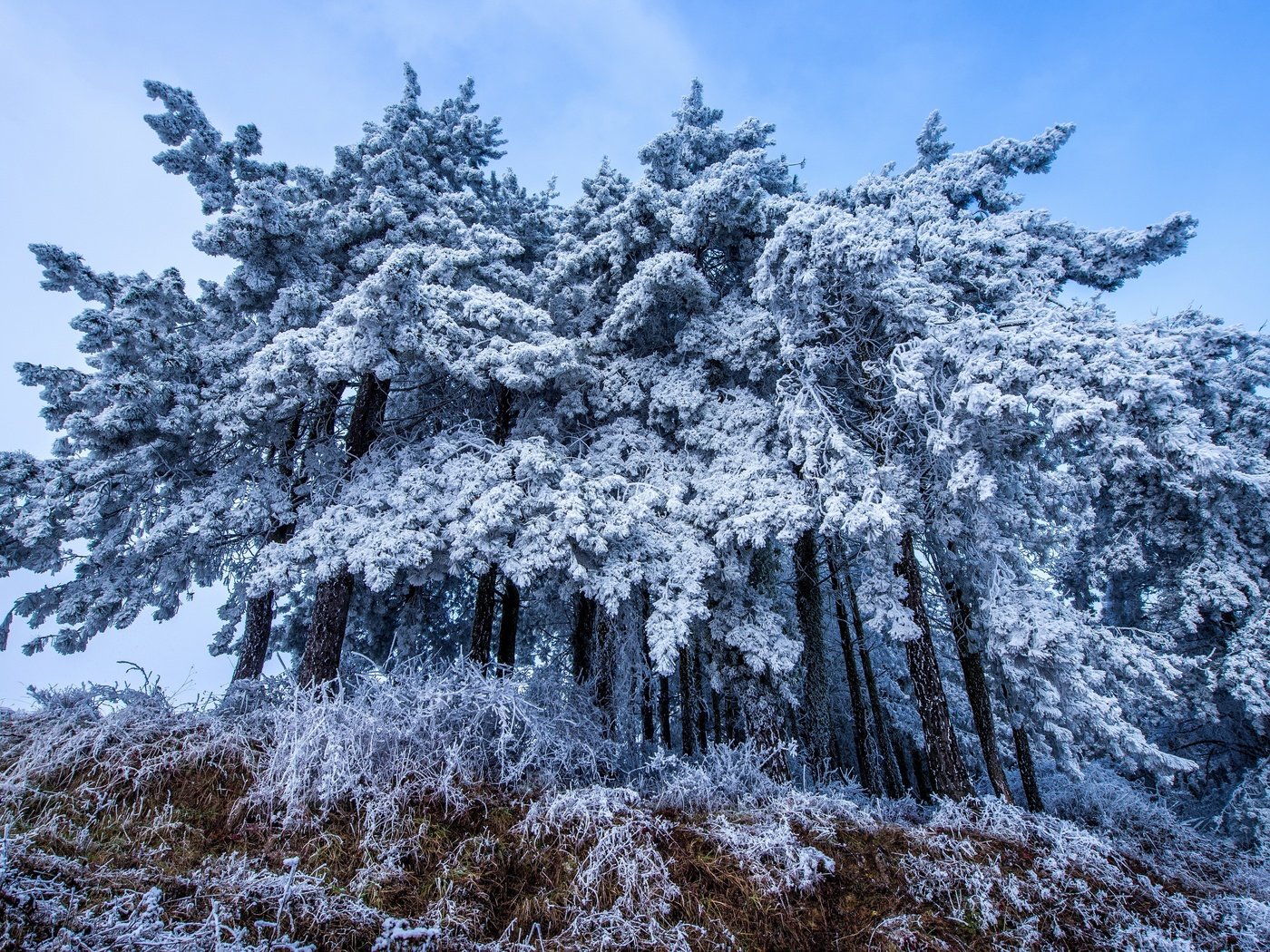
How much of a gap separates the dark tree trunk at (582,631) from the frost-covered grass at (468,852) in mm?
5856

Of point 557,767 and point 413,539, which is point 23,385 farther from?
point 557,767

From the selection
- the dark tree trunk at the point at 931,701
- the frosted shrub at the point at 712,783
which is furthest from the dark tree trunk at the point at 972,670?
the frosted shrub at the point at 712,783

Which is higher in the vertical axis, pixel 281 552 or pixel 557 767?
pixel 281 552

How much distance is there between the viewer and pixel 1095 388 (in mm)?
6980

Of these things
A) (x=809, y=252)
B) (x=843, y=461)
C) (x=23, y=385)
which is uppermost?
(x=809, y=252)

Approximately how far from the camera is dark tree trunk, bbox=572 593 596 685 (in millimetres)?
11969

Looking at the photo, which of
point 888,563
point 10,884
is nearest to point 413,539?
point 10,884

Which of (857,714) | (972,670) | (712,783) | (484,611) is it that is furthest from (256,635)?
(857,714)

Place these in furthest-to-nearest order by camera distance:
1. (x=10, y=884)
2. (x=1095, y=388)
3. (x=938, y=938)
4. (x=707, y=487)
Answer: (x=707, y=487) < (x=1095, y=388) < (x=938, y=938) < (x=10, y=884)

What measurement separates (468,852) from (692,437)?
685 centimetres

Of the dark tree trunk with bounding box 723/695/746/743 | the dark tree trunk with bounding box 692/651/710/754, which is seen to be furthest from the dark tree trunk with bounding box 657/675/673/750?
the dark tree trunk with bounding box 723/695/746/743

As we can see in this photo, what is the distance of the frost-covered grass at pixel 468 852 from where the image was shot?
3.58 m

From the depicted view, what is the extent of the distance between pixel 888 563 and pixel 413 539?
681 cm

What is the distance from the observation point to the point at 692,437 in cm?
985
